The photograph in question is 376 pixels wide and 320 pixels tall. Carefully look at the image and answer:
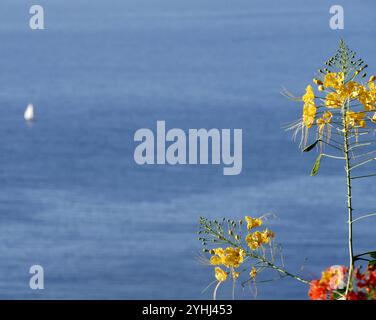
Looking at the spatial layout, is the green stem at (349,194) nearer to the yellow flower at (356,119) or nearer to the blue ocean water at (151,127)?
the yellow flower at (356,119)

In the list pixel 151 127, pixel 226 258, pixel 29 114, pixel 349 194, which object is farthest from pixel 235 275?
pixel 29 114

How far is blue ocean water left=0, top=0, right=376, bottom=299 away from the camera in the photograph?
504 cm

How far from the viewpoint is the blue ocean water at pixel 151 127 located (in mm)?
5039

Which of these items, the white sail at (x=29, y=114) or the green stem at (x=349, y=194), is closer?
the green stem at (x=349, y=194)

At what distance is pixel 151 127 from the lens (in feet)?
23.2

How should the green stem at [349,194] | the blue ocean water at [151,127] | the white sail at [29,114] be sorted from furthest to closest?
the white sail at [29,114]
the blue ocean water at [151,127]
the green stem at [349,194]

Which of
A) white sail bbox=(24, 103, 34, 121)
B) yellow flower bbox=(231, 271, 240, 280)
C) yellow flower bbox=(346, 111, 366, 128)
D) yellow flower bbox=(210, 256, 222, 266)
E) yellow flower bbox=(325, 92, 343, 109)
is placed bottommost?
yellow flower bbox=(231, 271, 240, 280)

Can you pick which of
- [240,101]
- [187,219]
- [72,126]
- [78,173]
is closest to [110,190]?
[78,173]

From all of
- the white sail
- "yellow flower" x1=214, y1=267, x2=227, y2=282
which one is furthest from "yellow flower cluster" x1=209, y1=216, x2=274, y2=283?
the white sail

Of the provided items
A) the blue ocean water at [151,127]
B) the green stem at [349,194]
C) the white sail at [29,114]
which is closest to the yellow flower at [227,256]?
the green stem at [349,194]

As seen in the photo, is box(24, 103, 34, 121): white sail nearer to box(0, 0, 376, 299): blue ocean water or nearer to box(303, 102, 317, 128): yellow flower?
box(0, 0, 376, 299): blue ocean water

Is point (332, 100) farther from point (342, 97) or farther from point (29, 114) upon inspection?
point (29, 114)

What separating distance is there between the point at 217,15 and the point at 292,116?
10.6 feet

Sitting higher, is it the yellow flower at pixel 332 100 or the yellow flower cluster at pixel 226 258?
the yellow flower at pixel 332 100
